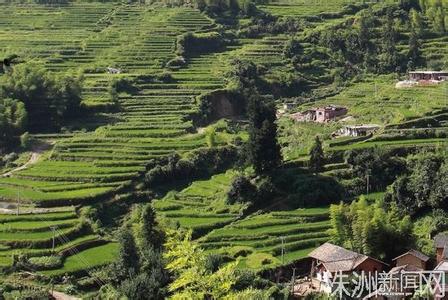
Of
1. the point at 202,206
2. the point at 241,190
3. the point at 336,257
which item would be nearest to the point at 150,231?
the point at 202,206

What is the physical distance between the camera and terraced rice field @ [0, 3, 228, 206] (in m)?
33.5

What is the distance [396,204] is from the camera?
29234 mm

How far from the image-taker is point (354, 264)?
24.3 meters

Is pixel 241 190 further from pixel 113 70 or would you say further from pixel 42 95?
pixel 113 70

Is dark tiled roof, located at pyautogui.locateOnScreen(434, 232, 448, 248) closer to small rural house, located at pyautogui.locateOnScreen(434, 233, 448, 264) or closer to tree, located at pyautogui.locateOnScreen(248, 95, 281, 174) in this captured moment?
small rural house, located at pyautogui.locateOnScreen(434, 233, 448, 264)

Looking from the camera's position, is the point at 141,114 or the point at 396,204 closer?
the point at 396,204

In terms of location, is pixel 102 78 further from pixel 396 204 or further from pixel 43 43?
pixel 396 204

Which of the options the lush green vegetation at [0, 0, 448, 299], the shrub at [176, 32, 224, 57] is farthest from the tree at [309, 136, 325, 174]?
the shrub at [176, 32, 224, 57]

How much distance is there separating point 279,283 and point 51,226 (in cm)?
922

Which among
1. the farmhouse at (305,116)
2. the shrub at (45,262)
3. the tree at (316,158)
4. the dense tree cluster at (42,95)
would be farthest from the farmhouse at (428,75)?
the shrub at (45,262)

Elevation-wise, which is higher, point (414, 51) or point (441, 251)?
point (414, 51)

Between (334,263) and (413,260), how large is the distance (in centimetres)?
253

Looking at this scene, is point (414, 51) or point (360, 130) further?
point (414, 51)

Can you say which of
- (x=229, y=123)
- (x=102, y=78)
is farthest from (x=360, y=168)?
(x=102, y=78)
